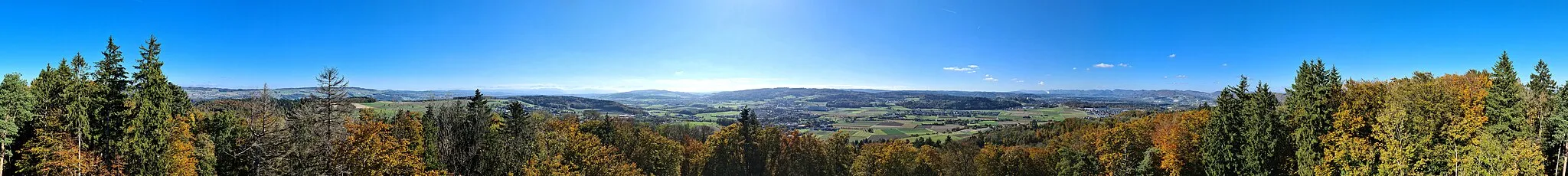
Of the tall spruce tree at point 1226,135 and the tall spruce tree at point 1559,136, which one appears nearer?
the tall spruce tree at point 1559,136

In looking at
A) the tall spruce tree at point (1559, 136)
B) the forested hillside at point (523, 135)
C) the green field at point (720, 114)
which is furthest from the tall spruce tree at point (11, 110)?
the green field at point (720, 114)

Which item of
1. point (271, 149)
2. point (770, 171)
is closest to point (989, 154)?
point (770, 171)

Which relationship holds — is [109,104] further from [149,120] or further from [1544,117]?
[1544,117]

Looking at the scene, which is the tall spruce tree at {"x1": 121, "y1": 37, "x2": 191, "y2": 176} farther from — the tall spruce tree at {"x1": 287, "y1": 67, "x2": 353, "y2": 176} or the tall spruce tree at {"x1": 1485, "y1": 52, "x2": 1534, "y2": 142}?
the tall spruce tree at {"x1": 1485, "y1": 52, "x2": 1534, "y2": 142}

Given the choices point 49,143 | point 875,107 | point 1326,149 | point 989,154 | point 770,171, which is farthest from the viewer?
point 875,107

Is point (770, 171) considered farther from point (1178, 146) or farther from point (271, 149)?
point (271, 149)

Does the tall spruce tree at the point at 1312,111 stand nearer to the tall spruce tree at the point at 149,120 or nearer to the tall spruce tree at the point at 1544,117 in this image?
the tall spruce tree at the point at 1544,117
